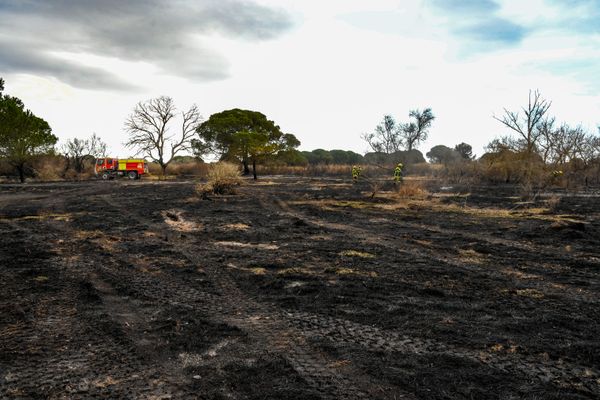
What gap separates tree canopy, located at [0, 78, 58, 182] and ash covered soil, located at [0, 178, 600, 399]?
2710cm

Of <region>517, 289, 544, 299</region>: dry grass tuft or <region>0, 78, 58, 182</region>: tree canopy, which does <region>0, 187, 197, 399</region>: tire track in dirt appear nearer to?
<region>517, 289, 544, 299</region>: dry grass tuft

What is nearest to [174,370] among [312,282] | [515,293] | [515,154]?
[312,282]

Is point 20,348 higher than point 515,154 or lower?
lower

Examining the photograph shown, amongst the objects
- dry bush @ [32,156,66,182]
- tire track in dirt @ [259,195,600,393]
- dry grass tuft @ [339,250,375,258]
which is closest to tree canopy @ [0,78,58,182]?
dry bush @ [32,156,66,182]

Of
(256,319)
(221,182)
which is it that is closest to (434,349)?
(256,319)

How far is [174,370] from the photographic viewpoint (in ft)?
10.9

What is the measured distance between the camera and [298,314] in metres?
4.70

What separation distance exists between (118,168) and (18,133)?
877 cm

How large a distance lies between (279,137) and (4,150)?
25.6 meters

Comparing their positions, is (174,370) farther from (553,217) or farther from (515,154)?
(515,154)

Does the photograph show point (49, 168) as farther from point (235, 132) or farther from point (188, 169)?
point (235, 132)

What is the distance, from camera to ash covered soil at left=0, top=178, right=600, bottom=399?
3.17 metres

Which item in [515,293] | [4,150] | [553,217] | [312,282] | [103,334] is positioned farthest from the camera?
[4,150]

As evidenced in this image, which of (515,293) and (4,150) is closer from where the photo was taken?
(515,293)
